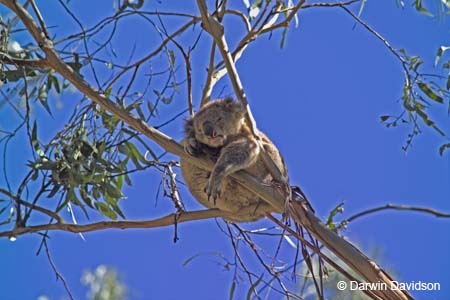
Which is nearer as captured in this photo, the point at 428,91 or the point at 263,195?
the point at 263,195

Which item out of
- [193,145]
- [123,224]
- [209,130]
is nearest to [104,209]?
[123,224]

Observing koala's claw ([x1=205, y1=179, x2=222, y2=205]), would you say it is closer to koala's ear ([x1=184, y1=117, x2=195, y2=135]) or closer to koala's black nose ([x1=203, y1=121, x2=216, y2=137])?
koala's black nose ([x1=203, y1=121, x2=216, y2=137])

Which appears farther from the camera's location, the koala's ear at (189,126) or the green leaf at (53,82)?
the koala's ear at (189,126)

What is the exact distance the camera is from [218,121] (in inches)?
145

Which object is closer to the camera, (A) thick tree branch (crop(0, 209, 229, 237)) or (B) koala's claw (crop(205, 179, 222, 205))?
(A) thick tree branch (crop(0, 209, 229, 237))

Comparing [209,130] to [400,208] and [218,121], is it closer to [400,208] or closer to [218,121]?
[218,121]

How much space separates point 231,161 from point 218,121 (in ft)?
1.47

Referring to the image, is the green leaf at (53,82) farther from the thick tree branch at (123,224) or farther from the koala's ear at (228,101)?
the koala's ear at (228,101)

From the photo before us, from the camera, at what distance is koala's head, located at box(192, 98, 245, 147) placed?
3.61 m

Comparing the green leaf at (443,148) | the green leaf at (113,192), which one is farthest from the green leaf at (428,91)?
the green leaf at (113,192)

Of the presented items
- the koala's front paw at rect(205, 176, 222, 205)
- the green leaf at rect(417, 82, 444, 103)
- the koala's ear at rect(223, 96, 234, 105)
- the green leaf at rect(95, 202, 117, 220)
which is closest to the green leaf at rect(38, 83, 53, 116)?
the green leaf at rect(95, 202, 117, 220)

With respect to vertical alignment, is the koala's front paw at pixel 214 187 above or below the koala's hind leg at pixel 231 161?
below

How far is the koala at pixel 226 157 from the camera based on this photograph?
3.31 m

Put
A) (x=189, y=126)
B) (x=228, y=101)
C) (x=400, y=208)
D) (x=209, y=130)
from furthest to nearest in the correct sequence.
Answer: (x=228, y=101), (x=189, y=126), (x=209, y=130), (x=400, y=208)
